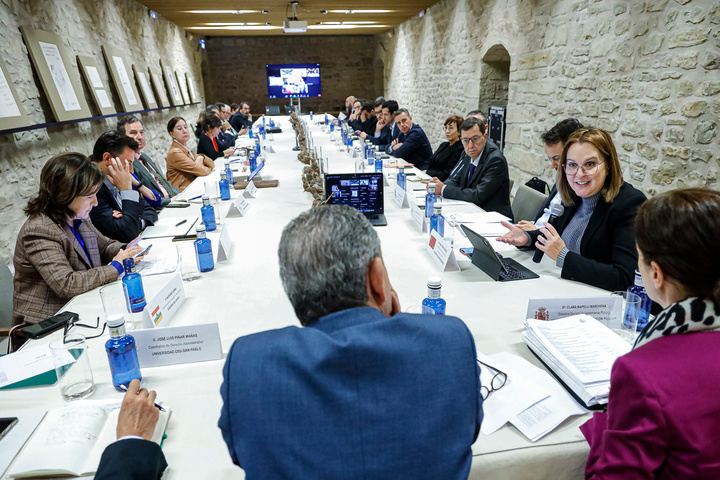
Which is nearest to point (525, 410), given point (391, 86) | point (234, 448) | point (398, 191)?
point (234, 448)

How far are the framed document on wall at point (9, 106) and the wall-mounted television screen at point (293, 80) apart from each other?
1134 centimetres

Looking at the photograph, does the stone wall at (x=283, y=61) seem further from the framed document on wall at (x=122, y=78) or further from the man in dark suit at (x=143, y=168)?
the man in dark suit at (x=143, y=168)

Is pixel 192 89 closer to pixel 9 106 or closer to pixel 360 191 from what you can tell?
pixel 9 106

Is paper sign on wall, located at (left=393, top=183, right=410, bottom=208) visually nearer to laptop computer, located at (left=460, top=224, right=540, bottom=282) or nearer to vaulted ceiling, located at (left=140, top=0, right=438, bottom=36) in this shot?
laptop computer, located at (left=460, top=224, right=540, bottom=282)

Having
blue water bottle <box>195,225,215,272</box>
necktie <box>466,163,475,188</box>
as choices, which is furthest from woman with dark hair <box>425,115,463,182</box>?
blue water bottle <box>195,225,215,272</box>

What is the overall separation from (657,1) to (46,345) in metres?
3.98

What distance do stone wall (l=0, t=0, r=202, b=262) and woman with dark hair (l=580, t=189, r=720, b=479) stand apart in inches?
154

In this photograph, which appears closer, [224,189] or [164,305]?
[164,305]

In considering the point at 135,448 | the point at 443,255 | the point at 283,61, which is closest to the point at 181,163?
→ the point at 443,255

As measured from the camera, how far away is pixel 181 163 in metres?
4.41

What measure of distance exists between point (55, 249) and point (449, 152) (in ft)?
11.3

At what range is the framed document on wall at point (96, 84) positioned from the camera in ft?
16.5

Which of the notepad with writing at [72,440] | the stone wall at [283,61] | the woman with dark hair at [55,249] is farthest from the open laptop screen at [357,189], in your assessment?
the stone wall at [283,61]

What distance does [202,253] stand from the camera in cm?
198
